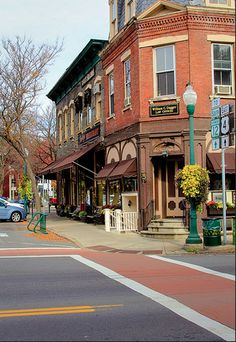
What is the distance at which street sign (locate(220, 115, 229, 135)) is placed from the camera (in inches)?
561

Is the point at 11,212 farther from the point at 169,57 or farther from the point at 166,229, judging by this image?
the point at 169,57

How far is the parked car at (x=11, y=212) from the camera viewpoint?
98.6 feet

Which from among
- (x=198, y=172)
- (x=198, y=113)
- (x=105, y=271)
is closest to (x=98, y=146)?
(x=198, y=113)

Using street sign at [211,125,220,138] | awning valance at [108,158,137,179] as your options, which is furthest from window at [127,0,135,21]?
street sign at [211,125,220,138]

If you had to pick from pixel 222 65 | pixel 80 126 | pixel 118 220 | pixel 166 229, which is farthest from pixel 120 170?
pixel 80 126

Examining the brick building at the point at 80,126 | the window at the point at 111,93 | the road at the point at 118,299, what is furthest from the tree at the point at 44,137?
the road at the point at 118,299

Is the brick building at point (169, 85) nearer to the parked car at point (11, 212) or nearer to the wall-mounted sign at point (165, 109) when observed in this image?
the wall-mounted sign at point (165, 109)

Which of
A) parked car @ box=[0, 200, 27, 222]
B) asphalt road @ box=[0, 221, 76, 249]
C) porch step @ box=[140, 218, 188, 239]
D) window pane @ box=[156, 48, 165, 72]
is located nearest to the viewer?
asphalt road @ box=[0, 221, 76, 249]

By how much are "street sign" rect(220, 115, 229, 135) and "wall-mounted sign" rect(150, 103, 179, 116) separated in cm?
444

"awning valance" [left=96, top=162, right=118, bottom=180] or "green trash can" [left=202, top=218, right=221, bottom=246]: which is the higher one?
"awning valance" [left=96, top=162, right=118, bottom=180]

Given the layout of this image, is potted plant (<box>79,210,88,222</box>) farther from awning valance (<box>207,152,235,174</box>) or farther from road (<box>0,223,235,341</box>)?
road (<box>0,223,235,341</box>)

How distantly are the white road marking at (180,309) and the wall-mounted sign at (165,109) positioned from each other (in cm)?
971

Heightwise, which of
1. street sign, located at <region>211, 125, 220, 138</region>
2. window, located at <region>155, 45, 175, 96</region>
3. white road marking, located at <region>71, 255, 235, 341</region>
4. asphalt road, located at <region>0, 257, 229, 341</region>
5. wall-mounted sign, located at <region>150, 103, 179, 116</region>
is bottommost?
asphalt road, located at <region>0, 257, 229, 341</region>

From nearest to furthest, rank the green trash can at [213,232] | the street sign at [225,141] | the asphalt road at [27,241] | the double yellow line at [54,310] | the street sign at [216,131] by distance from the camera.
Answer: the double yellow line at [54,310] → the street sign at [225,141] → the green trash can at [213,232] → the street sign at [216,131] → the asphalt road at [27,241]
